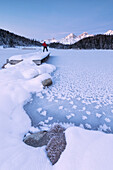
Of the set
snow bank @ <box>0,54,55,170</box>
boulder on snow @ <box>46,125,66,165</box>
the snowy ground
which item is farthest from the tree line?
boulder on snow @ <box>46,125,66,165</box>

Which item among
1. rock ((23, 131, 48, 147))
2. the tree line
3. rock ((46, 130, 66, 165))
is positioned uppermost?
the tree line

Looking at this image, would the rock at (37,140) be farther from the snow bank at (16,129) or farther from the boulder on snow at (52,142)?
the snow bank at (16,129)

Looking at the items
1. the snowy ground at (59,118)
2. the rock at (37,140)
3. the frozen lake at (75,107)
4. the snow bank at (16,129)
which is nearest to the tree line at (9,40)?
the snow bank at (16,129)

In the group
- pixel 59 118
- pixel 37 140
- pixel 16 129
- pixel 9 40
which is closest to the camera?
pixel 37 140

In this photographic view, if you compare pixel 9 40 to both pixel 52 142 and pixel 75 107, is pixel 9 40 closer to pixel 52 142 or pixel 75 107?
pixel 75 107

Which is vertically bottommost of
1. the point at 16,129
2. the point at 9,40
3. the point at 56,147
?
the point at 16,129

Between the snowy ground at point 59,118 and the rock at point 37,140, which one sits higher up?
the snowy ground at point 59,118

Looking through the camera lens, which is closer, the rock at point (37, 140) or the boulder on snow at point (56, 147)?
the boulder on snow at point (56, 147)

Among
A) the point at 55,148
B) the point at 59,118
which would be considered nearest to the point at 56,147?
the point at 55,148

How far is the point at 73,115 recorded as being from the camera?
8.75 feet

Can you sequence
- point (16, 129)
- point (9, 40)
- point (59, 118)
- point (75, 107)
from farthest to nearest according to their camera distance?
point (9, 40)
point (75, 107)
point (59, 118)
point (16, 129)

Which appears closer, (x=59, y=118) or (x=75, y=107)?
(x=59, y=118)

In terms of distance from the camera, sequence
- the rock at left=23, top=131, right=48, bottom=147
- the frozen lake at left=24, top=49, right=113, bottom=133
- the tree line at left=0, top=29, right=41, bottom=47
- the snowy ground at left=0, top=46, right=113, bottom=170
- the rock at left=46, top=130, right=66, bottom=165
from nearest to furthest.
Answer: the snowy ground at left=0, top=46, right=113, bottom=170, the rock at left=46, top=130, right=66, bottom=165, the rock at left=23, top=131, right=48, bottom=147, the frozen lake at left=24, top=49, right=113, bottom=133, the tree line at left=0, top=29, right=41, bottom=47

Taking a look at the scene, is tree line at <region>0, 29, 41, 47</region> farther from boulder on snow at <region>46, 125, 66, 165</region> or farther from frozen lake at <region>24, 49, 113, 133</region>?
boulder on snow at <region>46, 125, 66, 165</region>
